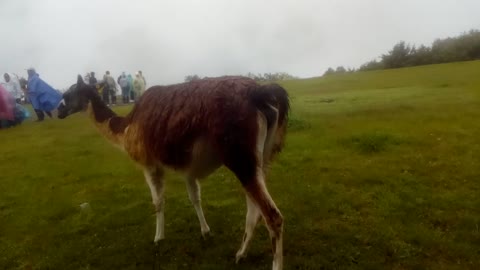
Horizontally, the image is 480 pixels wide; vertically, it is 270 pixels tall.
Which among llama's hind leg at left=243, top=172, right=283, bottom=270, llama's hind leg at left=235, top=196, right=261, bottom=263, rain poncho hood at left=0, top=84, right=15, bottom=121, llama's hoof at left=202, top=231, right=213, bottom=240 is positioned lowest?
llama's hoof at left=202, top=231, right=213, bottom=240

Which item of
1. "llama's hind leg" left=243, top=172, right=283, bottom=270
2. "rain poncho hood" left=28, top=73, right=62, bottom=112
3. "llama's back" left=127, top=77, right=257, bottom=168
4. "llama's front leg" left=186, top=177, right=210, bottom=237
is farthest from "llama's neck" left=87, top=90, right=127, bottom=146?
"rain poncho hood" left=28, top=73, right=62, bottom=112

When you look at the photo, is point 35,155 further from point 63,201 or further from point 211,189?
point 211,189

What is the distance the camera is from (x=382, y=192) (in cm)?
766

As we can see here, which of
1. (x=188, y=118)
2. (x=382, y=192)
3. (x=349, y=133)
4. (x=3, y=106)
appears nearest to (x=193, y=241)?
(x=188, y=118)

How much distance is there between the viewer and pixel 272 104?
526 centimetres

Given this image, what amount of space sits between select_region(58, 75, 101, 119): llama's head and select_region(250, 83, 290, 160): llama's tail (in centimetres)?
332

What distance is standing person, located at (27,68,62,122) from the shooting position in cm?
1850

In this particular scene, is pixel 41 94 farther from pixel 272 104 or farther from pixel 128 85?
pixel 272 104

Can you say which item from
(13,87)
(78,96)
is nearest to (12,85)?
(13,87)

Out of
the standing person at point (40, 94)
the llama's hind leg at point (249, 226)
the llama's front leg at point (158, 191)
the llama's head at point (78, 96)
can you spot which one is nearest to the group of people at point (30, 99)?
the standing person at point (40, 94)

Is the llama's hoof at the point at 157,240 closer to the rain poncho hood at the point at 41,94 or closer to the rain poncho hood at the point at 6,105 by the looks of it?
the rain poncho hood at the point at 6,105

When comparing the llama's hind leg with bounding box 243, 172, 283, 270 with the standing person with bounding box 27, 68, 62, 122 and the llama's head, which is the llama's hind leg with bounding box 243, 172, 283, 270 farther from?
the standing person with bounding box 27, 68, 62, 122

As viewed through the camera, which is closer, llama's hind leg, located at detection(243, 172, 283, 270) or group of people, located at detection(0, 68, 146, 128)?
llama's hind leg, located at detection(243, 172, 283, 270)

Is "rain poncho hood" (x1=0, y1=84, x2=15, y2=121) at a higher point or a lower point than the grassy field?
higher
